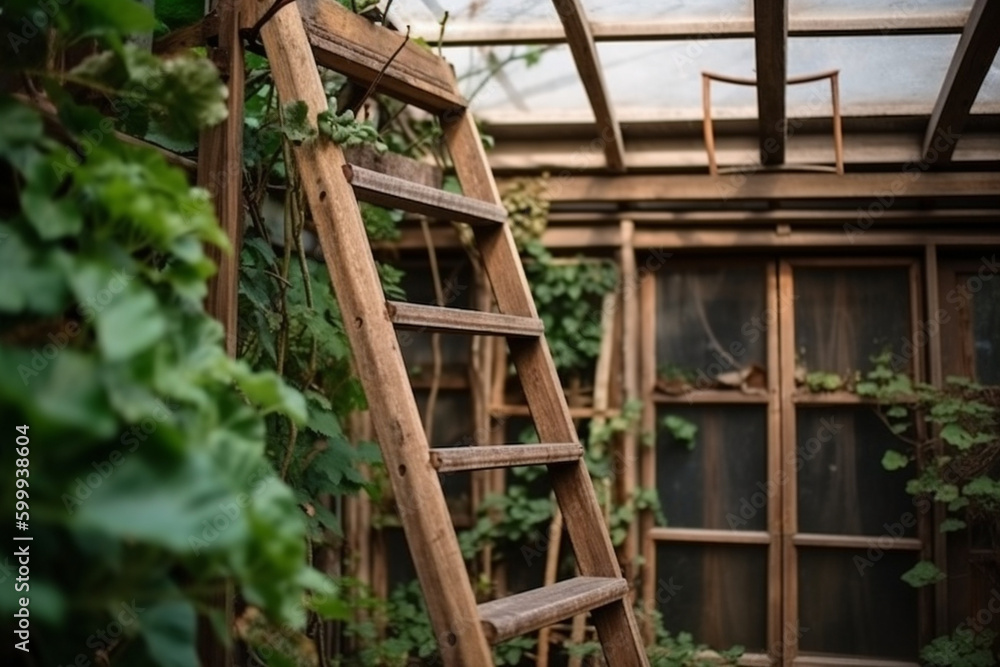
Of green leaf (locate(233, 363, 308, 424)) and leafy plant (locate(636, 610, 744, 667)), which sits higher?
green leaf (locate(233, 363, 308, 424))

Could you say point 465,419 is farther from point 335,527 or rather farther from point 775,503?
point 335,527

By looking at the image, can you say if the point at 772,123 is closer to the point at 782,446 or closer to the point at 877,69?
the point at 877,69

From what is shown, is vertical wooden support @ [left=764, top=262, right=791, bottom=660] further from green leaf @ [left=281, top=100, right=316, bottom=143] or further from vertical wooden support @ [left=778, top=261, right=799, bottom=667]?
green leaf @ [left=281, top=100, right=316, bottom=143]

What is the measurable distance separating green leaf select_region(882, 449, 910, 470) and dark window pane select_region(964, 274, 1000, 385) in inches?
17.3

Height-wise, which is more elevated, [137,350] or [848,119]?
[848,119]

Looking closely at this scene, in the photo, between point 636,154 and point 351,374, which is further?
point 636,154

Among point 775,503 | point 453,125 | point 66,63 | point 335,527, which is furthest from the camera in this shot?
point 775,503

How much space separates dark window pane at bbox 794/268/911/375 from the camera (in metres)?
3.67

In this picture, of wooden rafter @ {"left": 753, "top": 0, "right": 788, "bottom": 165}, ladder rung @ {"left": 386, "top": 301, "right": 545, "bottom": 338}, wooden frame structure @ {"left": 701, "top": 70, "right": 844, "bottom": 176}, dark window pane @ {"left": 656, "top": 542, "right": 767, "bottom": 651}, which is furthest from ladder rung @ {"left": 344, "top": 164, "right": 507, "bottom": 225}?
dark window pane @ {"left": 656, "top": 542, "right": 767, "bottom": 651}

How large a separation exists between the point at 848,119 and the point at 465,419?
1843mm

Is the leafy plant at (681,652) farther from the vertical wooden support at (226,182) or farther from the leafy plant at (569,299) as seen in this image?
the vertical wooden support at (226,182)

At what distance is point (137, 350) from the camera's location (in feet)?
3.06

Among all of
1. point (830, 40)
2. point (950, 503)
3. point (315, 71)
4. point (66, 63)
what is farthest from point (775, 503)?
point (66, 63)

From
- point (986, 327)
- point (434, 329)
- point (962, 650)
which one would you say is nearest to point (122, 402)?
point (434, 329)
